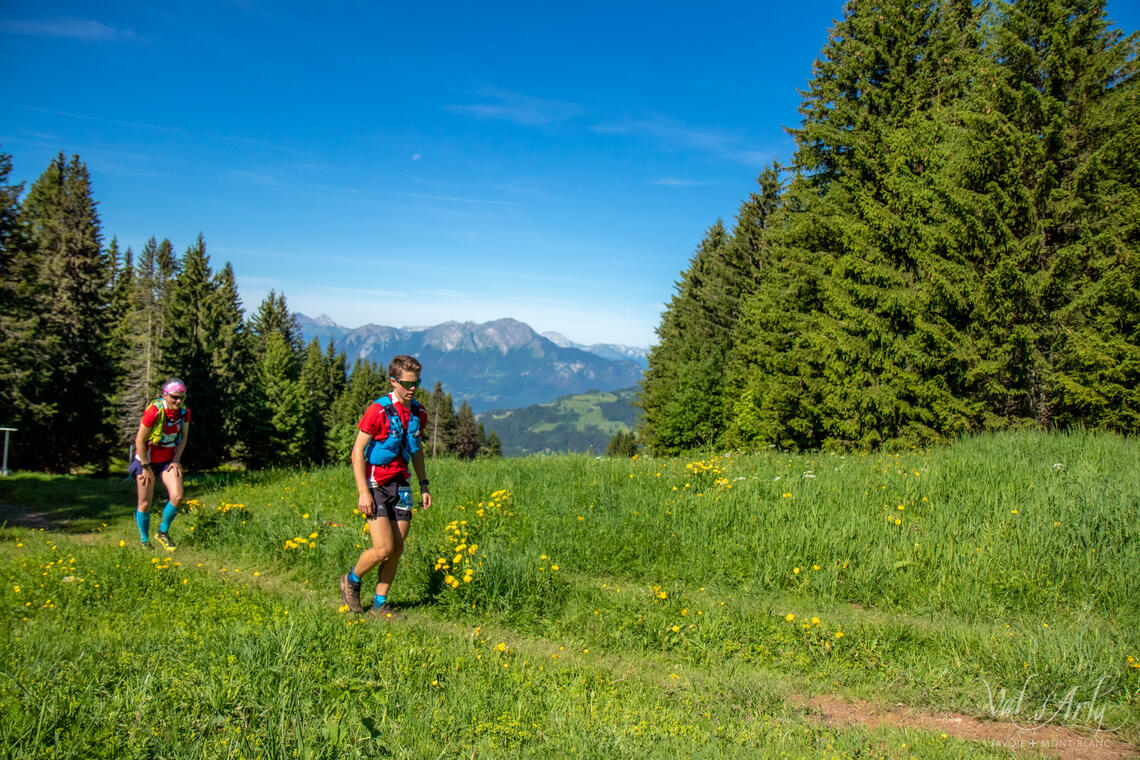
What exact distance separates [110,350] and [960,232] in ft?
134

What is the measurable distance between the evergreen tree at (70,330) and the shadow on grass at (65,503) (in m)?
18.6

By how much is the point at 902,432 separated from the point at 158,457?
15.9 m

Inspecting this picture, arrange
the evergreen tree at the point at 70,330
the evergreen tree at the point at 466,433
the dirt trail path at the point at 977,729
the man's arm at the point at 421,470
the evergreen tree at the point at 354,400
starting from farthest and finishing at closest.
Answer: the evergreen tree at the point at 466,433, the evergreen tree at the point at 354,400, the evergreen tree at the point at 70,330, the man's arm at the point at 421,470, the dirt trail path at the point at 977,729

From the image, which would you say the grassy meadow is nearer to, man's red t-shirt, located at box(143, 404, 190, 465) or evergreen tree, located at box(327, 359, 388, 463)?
man's red t-shirt, located at box(143, 404, 190, 465)

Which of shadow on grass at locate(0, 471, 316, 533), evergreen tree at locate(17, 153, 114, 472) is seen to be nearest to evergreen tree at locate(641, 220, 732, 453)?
shadow on grass at locate(0, 471, 316, 533)

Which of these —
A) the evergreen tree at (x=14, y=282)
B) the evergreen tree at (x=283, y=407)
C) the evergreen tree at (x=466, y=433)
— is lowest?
the evergreen tree at (x=466, y=433)

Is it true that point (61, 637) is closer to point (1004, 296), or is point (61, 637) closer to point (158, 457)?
point (158, 457)

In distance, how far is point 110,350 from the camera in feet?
112

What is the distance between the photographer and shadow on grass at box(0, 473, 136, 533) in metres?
9.59

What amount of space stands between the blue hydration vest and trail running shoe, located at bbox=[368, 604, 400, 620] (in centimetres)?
143

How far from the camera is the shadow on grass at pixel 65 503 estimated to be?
9.59 m

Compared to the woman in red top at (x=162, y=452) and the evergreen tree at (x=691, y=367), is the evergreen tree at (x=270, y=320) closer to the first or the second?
the evergreen tree at (x=691, y=367)

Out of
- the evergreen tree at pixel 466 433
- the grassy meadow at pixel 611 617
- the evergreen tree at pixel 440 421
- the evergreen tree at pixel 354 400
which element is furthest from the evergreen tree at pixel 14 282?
the evergreen tree at pixel 466 433

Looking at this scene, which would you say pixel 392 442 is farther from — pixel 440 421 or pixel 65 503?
pixel 440 421
